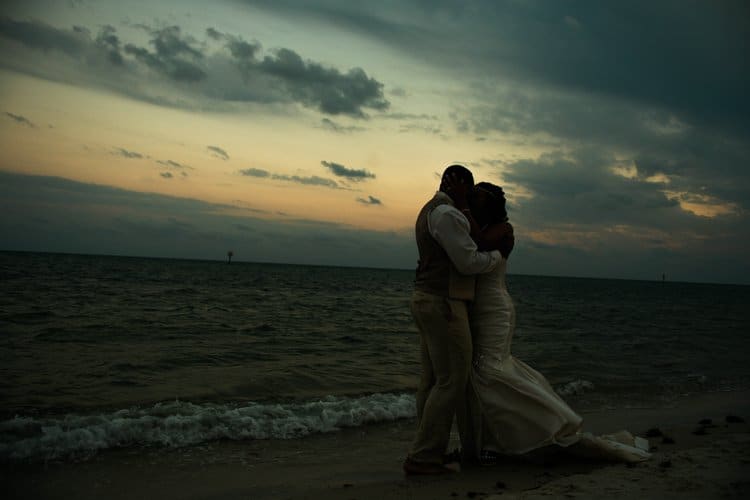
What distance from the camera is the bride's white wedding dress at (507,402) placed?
4.54 metres

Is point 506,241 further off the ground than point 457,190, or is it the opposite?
point 457,190

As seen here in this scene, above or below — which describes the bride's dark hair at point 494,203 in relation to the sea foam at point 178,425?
above

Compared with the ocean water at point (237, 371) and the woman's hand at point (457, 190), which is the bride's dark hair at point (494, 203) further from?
the ocean water at point (237, 371)

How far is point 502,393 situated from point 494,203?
157 cm

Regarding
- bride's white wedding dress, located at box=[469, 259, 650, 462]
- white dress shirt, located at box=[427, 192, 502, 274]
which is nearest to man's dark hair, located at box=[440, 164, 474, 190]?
white dress shirt, located at box=[427, 192, 502, 274]

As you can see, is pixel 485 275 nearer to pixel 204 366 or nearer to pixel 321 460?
pixel 321 460

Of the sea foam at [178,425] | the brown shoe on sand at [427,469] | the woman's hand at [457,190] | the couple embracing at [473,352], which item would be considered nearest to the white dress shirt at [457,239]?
the couple embracing at [473,352]

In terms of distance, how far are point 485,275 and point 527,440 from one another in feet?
4.51

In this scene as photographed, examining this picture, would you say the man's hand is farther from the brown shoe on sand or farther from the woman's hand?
the brown shoe on sand

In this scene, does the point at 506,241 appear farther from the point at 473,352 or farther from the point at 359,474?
the point at 359,474

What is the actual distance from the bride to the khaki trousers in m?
0.23

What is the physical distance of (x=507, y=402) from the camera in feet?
15.0

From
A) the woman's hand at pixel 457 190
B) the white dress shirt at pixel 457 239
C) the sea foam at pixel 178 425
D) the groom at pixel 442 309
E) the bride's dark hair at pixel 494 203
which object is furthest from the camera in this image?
the sea foam at pixel 178 425

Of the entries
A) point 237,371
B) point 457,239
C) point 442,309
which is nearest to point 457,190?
point 457,239
